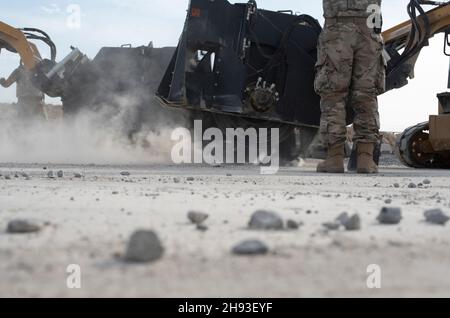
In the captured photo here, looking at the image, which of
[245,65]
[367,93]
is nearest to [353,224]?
[367,93]

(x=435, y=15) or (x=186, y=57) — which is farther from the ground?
(x=435, y=15)

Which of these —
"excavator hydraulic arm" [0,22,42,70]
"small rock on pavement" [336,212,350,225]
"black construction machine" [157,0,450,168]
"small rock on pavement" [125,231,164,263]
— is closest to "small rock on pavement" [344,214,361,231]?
"small rock on pavement" [336,212,350,225]

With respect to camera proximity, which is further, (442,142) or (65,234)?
(442,142)

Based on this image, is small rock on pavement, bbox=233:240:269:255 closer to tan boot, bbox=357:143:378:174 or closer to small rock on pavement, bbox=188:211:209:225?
small rock on pavement, bbox=188:211:209:225

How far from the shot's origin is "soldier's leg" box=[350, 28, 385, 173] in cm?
605

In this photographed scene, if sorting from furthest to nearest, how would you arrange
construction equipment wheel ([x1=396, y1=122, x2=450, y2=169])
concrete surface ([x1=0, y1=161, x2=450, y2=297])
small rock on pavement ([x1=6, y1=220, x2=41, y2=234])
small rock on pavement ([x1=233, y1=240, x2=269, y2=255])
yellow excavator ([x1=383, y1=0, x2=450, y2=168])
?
1. construction equipment wheel ([x1=396, y1=122, x2=450, y2=169])
2. yellow excavator ([x1=383, y1=0, x2=450, y2=168])
3. small rock on pavement ([x1=6, y1=220, x2=41, y2=234])
4. small rock on pavement ([x1=233, y1=240, x2=269, y2=255])
5. concrete surface ([x1=0, y1=161, x2=450, y2=297])

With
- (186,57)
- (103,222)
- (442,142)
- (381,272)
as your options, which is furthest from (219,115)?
(381,272)

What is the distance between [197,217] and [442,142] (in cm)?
703

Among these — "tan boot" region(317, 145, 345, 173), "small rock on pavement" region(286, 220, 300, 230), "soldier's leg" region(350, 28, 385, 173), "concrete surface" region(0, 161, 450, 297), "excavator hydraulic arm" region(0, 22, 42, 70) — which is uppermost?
"excavator hydraulic arm" region(0, 22, 42, 70)

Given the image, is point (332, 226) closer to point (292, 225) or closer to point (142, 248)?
point (292, 225)

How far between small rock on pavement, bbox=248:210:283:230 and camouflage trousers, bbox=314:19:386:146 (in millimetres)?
4201

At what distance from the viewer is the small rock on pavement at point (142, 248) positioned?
1375 mm
